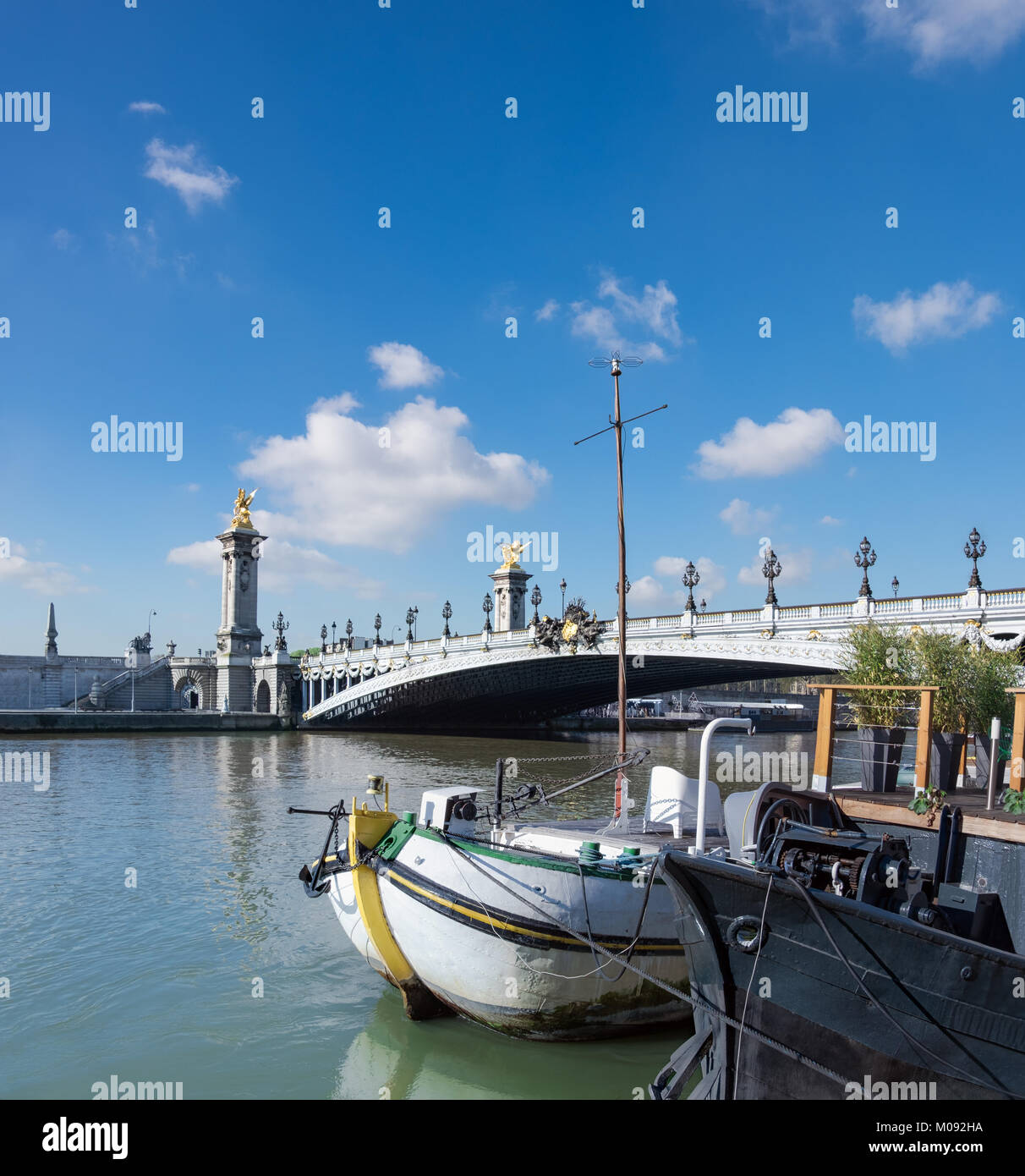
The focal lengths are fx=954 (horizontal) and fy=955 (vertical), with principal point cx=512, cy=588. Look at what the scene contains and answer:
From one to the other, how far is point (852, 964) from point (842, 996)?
27 cm

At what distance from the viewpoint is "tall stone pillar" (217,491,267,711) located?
74250mm

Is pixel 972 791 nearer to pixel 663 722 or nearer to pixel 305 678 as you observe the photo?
pixel 305 678

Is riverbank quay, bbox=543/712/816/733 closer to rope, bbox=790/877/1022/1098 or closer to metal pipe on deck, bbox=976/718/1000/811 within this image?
metal pipe on deck, bbox=976/718/1000/811

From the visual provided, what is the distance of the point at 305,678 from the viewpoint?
71.7 meters

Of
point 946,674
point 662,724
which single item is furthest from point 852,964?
point 662,724

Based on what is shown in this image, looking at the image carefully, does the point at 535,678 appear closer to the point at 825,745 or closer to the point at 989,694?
the point at 989,694

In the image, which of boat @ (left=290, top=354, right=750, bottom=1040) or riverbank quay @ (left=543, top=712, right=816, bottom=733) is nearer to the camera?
boat @ (left=290, top=354, right=750, bottom=1040)

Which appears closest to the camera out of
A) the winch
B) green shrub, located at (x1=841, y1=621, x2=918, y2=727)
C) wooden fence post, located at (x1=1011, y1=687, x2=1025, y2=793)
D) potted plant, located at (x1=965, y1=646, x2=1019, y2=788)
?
the winch

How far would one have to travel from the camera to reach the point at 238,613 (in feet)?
251

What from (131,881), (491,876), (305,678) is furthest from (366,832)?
(305,678)

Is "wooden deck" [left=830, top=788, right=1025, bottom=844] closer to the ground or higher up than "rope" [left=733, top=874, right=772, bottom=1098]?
higher up

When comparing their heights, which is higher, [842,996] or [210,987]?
[842,996]

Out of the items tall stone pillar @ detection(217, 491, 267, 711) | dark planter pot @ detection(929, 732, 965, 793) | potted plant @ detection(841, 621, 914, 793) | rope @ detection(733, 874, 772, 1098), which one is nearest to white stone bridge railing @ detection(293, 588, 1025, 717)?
potted plant @ detection(841, 621, 914, 793)

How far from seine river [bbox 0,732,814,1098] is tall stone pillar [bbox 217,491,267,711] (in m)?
49.5
